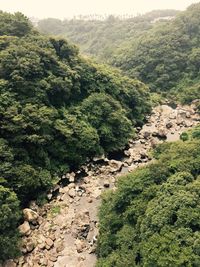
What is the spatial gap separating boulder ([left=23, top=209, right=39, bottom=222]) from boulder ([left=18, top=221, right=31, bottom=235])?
26.2 inches

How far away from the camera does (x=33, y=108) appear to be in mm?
34781

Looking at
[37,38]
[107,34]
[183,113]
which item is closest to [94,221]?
[37,38]

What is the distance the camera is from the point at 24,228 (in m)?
28.0

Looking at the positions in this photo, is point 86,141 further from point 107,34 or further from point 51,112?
point 107,34

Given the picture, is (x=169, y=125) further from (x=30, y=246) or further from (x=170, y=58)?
(x=30, y=246)

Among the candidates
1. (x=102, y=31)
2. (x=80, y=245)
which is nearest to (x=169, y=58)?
(x=80, y=245)

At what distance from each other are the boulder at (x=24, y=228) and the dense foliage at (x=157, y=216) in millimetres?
6229

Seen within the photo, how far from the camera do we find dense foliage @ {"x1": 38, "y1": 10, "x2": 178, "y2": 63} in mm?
100531

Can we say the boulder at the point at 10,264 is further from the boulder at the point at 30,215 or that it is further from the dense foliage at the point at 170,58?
the dense foliage at the point at 170,58

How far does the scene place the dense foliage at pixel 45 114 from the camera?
30359mm

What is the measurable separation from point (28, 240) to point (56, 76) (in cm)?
2117

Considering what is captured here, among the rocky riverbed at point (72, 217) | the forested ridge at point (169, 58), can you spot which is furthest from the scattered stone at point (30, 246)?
the forested ridge at point (169, 58)

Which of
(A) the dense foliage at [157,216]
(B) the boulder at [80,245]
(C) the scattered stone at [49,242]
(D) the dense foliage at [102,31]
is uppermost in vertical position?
(D) the dense foliage at [102,31]

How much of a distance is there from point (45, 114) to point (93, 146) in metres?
7.19
